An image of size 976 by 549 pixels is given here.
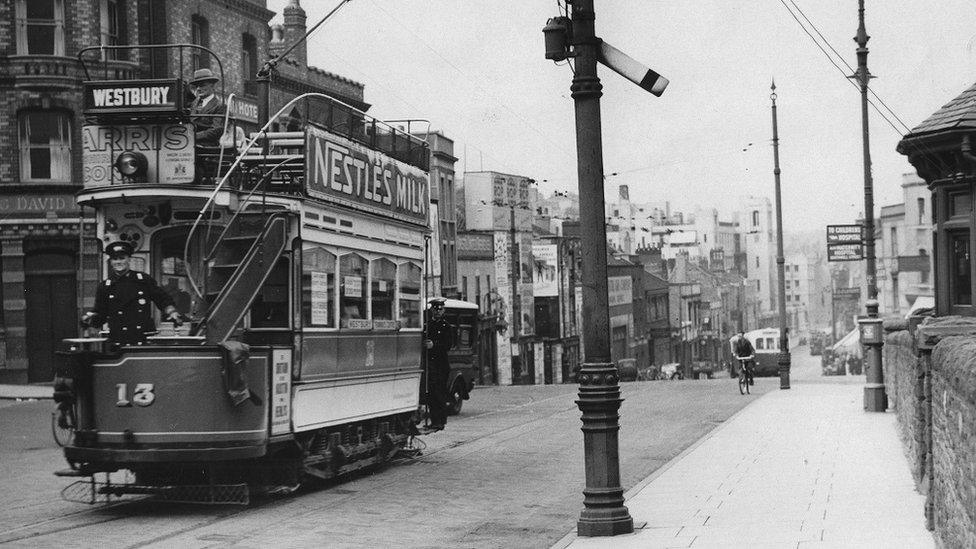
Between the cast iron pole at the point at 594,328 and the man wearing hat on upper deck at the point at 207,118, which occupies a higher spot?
the man wearing hat on upper deck at the point at 207,118

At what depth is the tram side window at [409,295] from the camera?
57.4 feet

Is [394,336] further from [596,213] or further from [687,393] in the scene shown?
[687,393]

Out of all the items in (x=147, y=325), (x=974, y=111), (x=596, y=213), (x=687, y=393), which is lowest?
(x=687, y=393)

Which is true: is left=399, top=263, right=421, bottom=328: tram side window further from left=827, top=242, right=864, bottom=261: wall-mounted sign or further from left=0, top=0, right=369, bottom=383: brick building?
left=0, top=0, right=369, bottom=383: brick building

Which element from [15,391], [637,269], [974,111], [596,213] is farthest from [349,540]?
[637,269]

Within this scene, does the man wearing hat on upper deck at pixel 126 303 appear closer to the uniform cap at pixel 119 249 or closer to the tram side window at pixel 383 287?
the uniform cap at pixel 119 249

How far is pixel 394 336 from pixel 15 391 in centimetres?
1901

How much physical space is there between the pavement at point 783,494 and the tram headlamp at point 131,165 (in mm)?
5973

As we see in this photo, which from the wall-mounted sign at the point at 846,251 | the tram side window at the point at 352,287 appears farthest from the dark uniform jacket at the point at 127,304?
the wall-mounted sign at the point at 846,251

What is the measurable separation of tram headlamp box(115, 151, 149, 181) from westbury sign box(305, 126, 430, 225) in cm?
186

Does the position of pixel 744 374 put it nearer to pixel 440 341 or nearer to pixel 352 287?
pixel 440 341

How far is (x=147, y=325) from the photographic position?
43.1 feet

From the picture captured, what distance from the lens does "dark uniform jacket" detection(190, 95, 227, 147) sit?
1382cm

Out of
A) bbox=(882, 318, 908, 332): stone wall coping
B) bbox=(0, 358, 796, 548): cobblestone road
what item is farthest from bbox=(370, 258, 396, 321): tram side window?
bbox=(882, 318, 908, 332): stone wall coping
